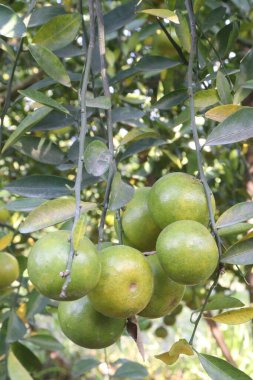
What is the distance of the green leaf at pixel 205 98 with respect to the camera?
79 cm

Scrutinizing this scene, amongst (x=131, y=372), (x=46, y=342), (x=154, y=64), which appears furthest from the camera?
(x=131, y=372)

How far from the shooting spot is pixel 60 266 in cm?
56

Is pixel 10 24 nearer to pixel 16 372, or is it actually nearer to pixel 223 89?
pixel 223 89

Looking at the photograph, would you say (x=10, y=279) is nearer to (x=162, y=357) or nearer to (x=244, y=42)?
(x=162, y=357)

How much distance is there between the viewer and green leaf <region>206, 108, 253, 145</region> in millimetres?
684

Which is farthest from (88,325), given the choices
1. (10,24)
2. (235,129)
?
(10,24)

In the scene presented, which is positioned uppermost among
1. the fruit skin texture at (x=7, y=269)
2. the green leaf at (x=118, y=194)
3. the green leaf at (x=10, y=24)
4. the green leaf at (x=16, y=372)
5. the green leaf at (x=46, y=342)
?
the green leaf at (x=10, y=24)

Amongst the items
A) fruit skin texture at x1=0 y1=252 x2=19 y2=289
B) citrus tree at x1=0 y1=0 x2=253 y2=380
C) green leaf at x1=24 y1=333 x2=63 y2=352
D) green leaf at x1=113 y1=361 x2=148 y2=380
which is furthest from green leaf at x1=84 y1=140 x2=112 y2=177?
green leaf at x1=113 y1=361 x2=148 y2=380

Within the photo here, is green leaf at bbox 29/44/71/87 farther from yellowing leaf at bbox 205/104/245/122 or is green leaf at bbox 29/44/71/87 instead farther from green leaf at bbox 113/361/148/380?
green leaf at bbox 113/361/148/380

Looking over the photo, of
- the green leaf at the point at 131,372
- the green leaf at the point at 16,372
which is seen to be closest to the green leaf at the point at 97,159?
the green leaf at the point at 16,372

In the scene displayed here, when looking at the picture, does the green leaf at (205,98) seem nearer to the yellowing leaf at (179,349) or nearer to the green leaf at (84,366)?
the yellowing leaf at (179,349)

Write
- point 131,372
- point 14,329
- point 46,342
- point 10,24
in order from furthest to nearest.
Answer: point 131,372 → point 46,342 → point 14,329 → point 10,24

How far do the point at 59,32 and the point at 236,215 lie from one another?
41 cm

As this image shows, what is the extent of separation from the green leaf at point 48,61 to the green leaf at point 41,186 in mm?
146
